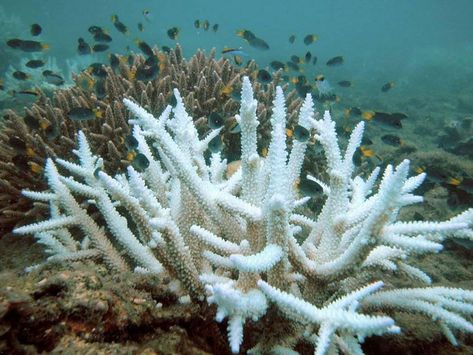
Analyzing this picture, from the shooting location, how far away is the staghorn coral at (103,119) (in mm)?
3875

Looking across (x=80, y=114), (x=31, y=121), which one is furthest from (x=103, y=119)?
(x=31, y=121)

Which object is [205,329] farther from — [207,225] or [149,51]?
[149,51]

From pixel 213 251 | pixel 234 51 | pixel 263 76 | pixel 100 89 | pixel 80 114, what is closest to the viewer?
pixel 213 251

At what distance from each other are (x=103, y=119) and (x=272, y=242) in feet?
12.6

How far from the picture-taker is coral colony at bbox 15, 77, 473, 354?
1489 millimetres

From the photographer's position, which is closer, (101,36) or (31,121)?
(31,121)

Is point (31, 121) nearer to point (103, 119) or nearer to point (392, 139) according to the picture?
point (103, 119)

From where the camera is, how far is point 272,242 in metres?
1.63

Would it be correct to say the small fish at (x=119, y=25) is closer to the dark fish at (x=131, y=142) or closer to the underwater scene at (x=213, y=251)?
the underwater scene at (x=213, y=251)

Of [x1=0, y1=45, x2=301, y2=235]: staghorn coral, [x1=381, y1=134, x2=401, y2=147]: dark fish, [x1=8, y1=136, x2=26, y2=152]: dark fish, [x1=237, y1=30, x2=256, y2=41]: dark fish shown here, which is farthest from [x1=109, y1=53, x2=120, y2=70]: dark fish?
[x1=381, y1=134, x2=401, y2=147]: dark fish

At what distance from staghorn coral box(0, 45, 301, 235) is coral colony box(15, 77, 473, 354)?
1762 mm

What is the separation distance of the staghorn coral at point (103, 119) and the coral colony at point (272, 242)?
1.76 meters

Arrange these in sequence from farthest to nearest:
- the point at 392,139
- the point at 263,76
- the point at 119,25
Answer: the point at 119,25, the point at 392,139, the point at 263,76

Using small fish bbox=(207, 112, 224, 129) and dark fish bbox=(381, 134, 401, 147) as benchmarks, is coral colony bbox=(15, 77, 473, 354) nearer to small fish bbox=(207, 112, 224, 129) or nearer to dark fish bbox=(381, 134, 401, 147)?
small fish bbox=(207, 112, 224, 129)
